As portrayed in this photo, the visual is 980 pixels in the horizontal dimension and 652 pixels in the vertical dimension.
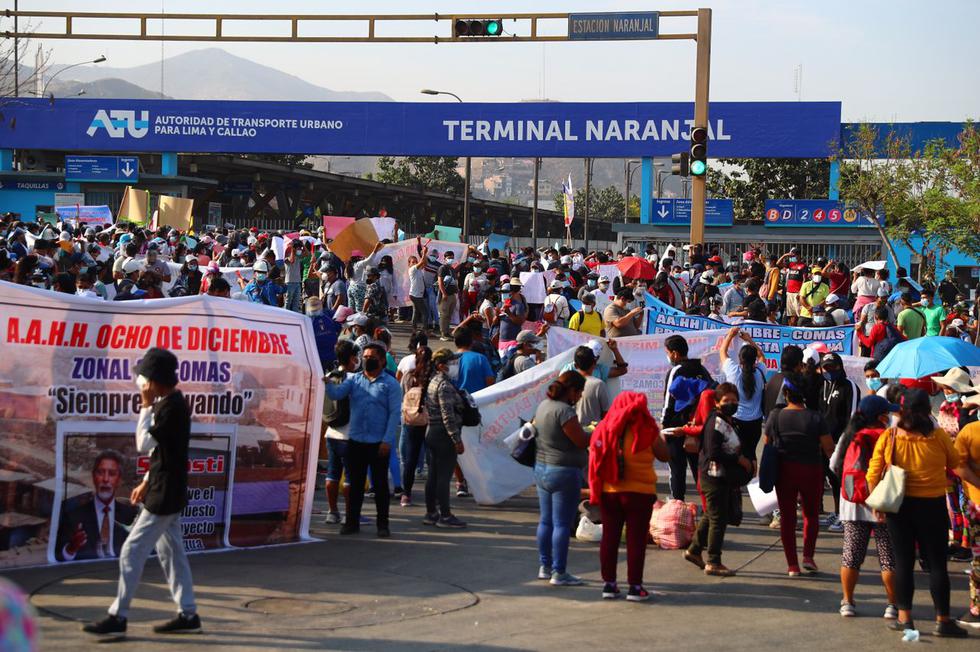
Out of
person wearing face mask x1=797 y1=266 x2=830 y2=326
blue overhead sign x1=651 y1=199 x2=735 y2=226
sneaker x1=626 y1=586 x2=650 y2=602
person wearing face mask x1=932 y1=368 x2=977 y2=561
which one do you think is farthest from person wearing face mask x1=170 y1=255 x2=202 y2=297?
blue overhead sign x1=651 y1=199 x2=735 y2=226

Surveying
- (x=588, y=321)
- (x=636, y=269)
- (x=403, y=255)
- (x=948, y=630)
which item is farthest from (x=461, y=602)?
(x=403, y=255)

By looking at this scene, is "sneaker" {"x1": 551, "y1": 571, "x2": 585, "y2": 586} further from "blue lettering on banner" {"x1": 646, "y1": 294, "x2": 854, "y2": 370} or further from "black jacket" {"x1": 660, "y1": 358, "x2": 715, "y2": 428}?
"blue lettering on banner" {"x1": 646, "y1": 294, "x2": 854, "y2": 370}

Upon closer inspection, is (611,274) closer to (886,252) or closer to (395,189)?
(886,252)

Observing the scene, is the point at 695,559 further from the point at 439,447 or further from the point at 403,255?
the point at 403,255

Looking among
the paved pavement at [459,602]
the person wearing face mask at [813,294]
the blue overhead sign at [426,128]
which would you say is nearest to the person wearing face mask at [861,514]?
the paved pavement at [459,602]

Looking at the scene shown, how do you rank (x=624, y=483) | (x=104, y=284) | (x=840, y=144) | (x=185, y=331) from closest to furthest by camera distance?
(x=624, y=483) < (x=185, y=331) < (x=104, y=284) < (x=840, y=144)

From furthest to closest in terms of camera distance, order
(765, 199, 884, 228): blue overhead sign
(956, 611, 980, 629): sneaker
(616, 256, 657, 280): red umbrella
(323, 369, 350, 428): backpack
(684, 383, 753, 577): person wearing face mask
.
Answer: (765, 199, 884, 228): blue overhead sign
(616, 256, 657, 280): red umbrella
(323, 369, 350, 428): backpack
(684, 383, 753, 577): person wearing face mask
(956, 611, 980, 629): sneaker

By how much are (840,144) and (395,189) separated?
3259cm

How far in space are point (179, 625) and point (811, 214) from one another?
1427 inches

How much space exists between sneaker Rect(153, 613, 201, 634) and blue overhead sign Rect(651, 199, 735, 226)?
115 feet

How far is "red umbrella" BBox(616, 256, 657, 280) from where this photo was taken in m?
21.3

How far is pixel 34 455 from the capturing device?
28.2 ft

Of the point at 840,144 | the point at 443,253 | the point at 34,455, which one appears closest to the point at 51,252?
the point at 443,253

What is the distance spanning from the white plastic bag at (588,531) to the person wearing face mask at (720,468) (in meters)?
1.25
